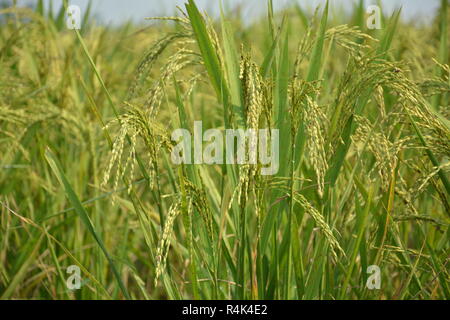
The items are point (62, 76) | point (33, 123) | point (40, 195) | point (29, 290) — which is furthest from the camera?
point (62, 76)

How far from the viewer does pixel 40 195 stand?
2.65 m

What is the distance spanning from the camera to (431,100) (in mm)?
2340

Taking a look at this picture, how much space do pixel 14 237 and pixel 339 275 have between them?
1459 mm

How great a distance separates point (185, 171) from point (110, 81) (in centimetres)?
175

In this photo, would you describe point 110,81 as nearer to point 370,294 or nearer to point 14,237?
point 14,237

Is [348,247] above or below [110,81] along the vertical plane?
below

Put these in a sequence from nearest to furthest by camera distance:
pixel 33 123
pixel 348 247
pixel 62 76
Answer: pixel 348 247 < pixel 33 123 < pixel 62 76

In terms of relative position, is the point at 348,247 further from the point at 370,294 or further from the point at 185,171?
the point at 185,171

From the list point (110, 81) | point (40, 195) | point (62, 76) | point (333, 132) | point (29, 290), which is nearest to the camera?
point (333, 132)

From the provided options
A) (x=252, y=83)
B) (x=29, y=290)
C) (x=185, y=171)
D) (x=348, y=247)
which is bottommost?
(x=29, y=290)

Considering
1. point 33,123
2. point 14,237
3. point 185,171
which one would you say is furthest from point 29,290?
point 185,171

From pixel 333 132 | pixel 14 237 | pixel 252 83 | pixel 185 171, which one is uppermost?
pixel 252 83
